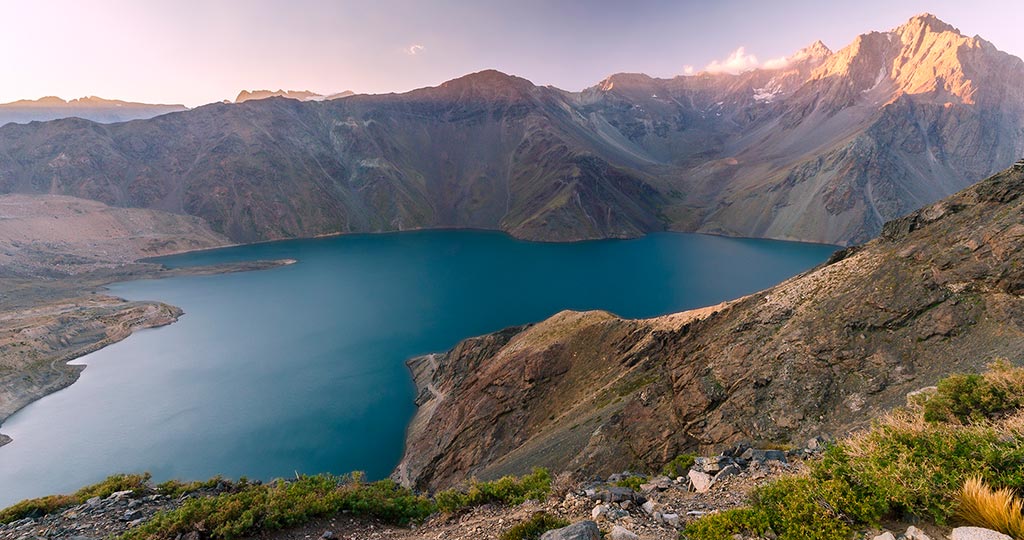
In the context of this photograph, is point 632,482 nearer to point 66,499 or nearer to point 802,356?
point 802,356

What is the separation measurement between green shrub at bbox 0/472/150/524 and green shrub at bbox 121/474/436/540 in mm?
4728

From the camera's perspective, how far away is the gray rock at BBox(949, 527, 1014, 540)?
539 cm

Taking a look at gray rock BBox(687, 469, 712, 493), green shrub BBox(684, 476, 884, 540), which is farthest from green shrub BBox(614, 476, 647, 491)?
green shrub BBox(684, 476, 884, 540)

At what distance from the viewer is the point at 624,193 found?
197375 mm

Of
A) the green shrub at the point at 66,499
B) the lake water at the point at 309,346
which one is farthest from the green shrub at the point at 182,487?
the lake water at the point at 309,346

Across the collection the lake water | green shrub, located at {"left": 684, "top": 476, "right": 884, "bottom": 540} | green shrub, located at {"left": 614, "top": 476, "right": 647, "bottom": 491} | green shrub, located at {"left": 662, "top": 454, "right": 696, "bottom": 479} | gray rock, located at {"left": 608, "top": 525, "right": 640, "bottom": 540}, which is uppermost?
green shrub, located at {"left": 684, "top": 476, "right": 884, "bottom": 540}

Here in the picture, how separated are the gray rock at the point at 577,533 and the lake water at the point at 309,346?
38.4 metres

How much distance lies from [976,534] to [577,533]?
5.37 m

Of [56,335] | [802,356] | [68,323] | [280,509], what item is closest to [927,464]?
[280,509]

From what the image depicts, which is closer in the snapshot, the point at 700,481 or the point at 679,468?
the point at 700,481

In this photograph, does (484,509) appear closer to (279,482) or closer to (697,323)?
(279,482)

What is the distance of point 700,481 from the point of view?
37.7ft

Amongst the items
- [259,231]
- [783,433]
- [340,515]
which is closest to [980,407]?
[783,433]

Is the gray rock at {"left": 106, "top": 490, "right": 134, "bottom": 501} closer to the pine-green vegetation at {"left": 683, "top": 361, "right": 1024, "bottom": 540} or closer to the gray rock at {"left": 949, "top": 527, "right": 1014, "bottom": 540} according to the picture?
the pine-green vegetation at {"left": 683, "top": 361, "right": 1024, "bottom": 540}
